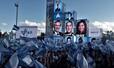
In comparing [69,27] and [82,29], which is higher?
[69,27]

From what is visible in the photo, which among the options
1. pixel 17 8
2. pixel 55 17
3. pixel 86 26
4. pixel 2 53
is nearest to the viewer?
pixel 2 53

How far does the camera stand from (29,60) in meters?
1.96

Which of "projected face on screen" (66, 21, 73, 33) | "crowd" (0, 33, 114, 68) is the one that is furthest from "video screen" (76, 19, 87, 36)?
"crowd" (0, 33, 114, 68)

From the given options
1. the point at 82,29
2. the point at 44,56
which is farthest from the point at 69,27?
the point at 44,56

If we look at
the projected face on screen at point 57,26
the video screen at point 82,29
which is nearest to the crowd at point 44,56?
the video screen at point 82,29

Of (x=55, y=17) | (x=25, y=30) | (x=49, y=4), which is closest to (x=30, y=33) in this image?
(x=25, y=30)

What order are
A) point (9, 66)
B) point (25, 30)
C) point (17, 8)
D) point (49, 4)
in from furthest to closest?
point (49, 4) → point (17, 8) → point (25, 30) → point (9, 66)

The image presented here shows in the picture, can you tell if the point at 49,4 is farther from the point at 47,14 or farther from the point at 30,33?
the point at 30,33

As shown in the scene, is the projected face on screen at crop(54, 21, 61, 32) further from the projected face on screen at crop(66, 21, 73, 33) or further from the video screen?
the video screen

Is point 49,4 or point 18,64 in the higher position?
point 49,4

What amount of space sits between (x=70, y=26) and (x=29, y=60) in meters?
44.2

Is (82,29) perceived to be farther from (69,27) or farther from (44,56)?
(44,56)

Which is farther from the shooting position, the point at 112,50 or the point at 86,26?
the point at 86,26

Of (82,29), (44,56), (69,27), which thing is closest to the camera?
(44,56)
